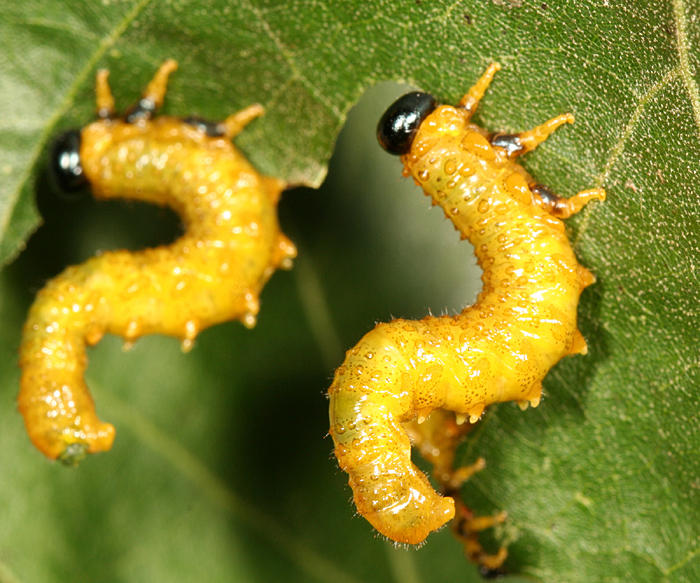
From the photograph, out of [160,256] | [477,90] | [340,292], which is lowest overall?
[340,292]

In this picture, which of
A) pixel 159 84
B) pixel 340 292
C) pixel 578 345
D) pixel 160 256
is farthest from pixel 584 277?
pixel 159 84

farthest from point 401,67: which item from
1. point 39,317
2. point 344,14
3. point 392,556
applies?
point 392,556

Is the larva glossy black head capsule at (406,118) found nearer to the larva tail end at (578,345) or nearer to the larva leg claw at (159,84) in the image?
the larva tail end at (578,345)

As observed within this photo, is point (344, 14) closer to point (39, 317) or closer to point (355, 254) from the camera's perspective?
point (355, 254)

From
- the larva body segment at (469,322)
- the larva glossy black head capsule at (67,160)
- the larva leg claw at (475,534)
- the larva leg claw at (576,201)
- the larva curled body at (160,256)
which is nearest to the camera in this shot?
the larva body segment at (469,322)

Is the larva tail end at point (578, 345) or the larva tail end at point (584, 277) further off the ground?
the larva tail end at point (584, 277)

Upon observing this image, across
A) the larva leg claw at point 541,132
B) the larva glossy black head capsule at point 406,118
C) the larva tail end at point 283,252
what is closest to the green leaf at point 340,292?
the larva leg claw at point 541,132

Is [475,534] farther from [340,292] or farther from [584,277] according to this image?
[584,277]
